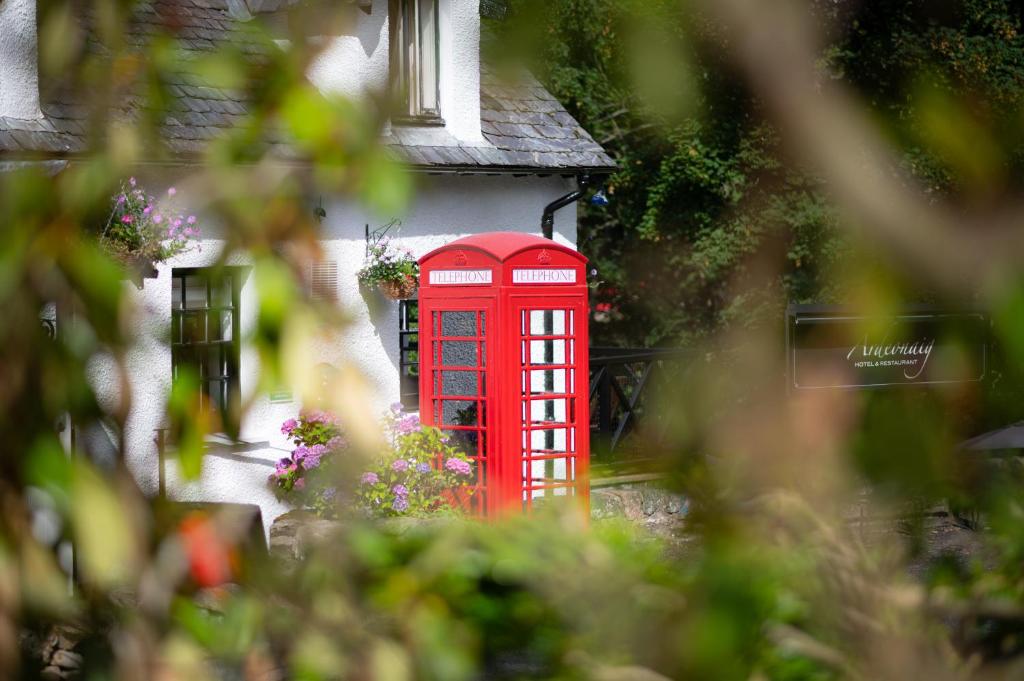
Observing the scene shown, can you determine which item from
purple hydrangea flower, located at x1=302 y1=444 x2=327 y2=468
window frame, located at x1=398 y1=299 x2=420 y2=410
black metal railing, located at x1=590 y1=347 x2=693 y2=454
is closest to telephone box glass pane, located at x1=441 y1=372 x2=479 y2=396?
purple hydrangea flower, located at x1=302 y1=444 x2=327 y2=468

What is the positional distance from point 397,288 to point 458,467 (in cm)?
168

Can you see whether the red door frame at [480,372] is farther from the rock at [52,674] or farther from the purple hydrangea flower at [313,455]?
the rock at [52,674]

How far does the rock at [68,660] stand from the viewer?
1.38 meters

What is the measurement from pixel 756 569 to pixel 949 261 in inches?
11.4

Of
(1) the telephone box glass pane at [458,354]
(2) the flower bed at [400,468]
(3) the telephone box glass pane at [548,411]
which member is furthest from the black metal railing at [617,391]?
(2) the flower bed at [400,468]

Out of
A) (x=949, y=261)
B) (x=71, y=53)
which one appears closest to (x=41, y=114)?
(x=71, y=53)

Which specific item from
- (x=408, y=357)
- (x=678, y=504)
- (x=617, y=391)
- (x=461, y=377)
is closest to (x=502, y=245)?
(x=461, y=377)

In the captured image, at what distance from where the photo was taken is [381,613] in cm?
148

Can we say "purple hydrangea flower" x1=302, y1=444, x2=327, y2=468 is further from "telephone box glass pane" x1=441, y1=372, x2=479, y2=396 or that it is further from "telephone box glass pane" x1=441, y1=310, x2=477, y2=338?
"telephone box glass pane" x1=441, y1=310, x2=477, y2=338

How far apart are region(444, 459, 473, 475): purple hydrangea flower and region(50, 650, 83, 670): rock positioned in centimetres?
887

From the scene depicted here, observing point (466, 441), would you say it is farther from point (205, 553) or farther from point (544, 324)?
point (205, 553)

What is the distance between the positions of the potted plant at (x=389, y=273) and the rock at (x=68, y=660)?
31.7 ft

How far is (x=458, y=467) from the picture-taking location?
10.3 meters

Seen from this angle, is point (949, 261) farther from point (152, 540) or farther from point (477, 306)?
point (477, 306)
